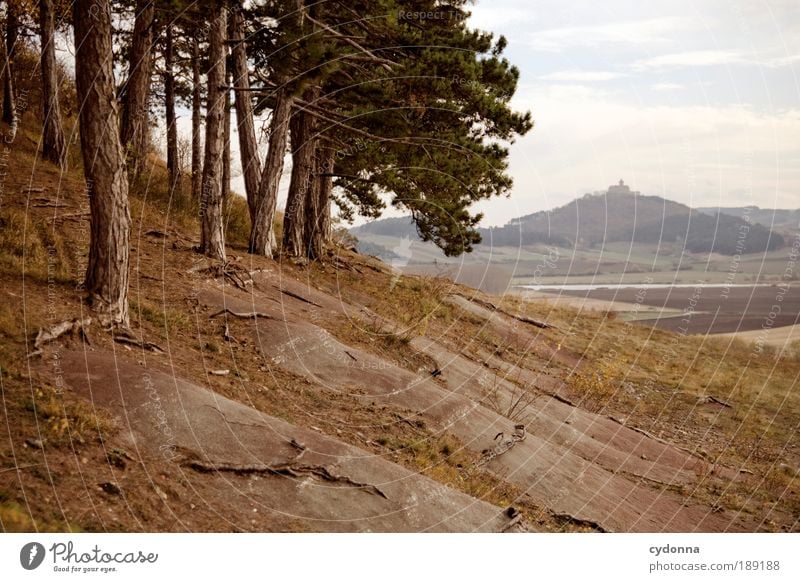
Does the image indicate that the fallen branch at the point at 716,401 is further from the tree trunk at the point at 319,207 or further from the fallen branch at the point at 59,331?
the fallen branch at the point at 59,331

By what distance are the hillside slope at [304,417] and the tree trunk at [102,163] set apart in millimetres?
484

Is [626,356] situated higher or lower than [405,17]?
lower

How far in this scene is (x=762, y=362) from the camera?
31891mm

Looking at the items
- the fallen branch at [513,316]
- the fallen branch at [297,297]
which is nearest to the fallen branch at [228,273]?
the fallen branch at [297,297]

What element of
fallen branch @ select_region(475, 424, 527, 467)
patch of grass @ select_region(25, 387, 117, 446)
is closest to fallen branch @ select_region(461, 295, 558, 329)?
fallen branch @ select_region(475, 424, 527, 467)

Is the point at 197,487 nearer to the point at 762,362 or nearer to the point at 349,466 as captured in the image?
the point at 349,466

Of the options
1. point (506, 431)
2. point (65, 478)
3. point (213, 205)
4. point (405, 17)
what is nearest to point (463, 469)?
point (506, 431)

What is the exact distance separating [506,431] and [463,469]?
7.63ft

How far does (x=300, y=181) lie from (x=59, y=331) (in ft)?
42.2

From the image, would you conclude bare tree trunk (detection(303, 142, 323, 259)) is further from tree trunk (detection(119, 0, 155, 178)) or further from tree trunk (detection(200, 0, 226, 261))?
tree trunk (detection(200, 0, 226, 261))

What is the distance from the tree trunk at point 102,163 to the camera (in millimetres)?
9406

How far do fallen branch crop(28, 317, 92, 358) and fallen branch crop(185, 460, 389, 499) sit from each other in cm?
266
